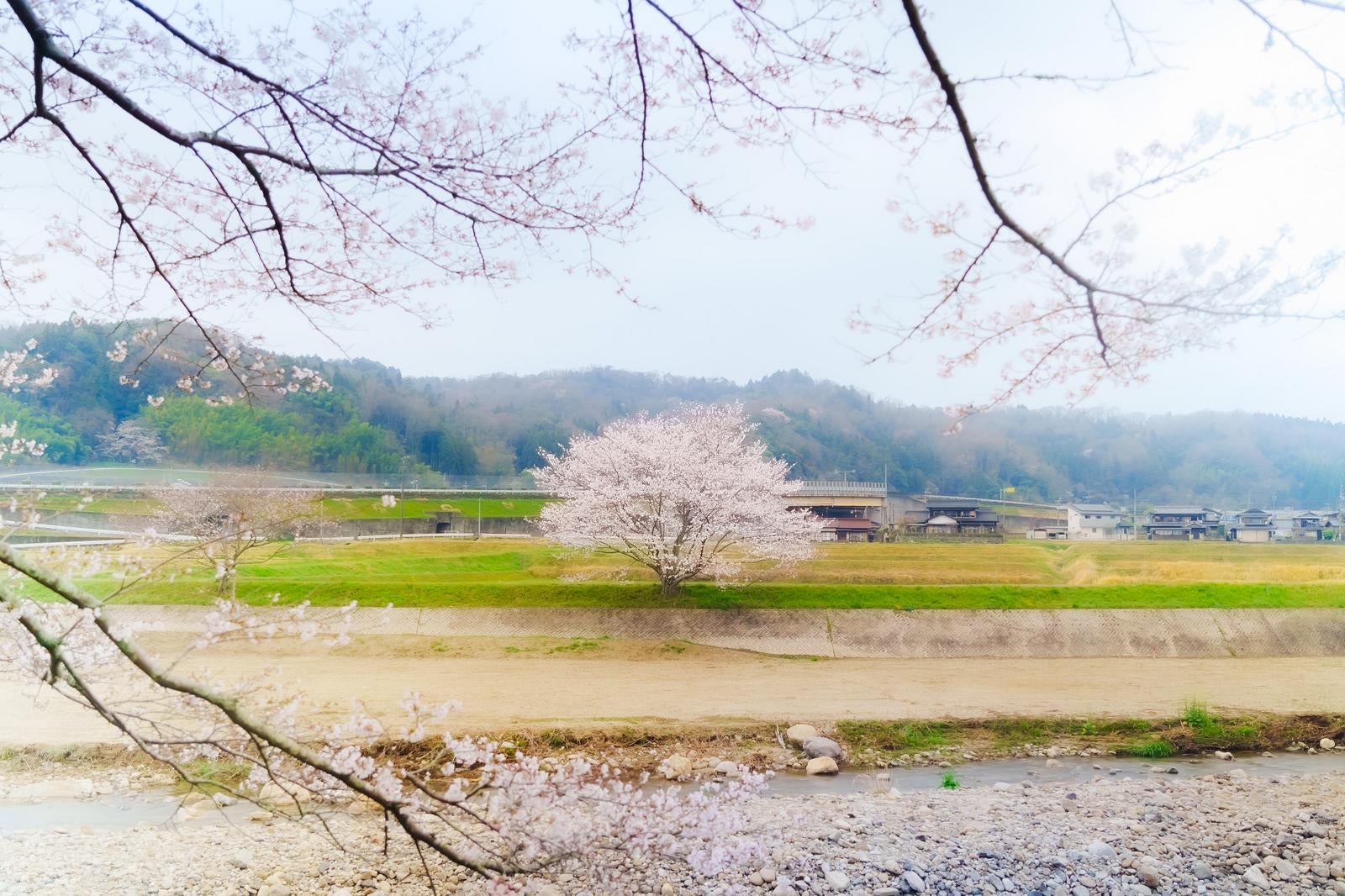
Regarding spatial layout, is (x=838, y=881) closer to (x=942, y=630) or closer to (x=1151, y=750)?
(x=1151, y=750)

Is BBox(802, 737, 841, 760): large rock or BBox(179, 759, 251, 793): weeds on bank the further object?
BBox(802, 737, 841, 760): large rock

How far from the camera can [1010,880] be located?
2664mm

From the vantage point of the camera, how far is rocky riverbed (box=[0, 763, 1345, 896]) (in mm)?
2592

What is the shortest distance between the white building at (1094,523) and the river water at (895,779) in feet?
15.2

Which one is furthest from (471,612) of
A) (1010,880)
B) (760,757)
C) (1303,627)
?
(1303,627)

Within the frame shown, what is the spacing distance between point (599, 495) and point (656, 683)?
254 centimetres

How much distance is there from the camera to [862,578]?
884 centimetres

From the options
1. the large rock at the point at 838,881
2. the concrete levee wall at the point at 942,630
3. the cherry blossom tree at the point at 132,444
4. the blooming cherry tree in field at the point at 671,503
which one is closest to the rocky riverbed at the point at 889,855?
the large rock at the point at 838,881

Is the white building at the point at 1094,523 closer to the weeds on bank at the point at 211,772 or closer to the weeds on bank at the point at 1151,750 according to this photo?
the weeds on bank at the point at 1151,750

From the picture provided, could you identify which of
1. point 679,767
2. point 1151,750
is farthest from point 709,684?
point 1151,750

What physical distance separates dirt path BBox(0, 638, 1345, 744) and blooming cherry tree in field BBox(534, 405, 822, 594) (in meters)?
1.13

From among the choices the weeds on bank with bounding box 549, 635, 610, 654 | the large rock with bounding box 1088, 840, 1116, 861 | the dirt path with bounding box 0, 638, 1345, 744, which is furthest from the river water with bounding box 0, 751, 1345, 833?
the weeds on bank with bounding box 549, 635, 610, 654

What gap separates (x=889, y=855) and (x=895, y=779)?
194 centimetres

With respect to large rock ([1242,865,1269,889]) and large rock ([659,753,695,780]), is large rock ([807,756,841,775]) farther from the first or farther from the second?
large rock ([1242,865,1269,889])
